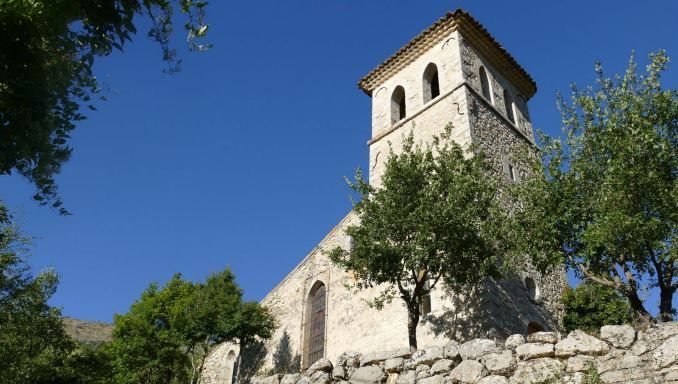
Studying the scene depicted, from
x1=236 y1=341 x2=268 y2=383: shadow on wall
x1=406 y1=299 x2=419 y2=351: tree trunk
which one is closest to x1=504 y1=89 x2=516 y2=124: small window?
x1=406 y1=299 x2=419 y2=351: tree trunk

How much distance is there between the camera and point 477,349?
8.66 m

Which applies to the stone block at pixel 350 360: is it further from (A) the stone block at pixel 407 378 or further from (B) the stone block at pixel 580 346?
(B) the stone block at pixel 580 346

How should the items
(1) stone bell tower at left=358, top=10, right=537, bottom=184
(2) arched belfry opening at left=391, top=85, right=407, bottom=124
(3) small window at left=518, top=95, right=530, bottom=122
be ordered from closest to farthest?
(1) stone bell tower at left=358, top=10, right=537, bottom=184, (2) arched belfry opening at left=391, top=85, right=407, bottom=124, (3) small window at left=518, top=95, right=530, bottom=122

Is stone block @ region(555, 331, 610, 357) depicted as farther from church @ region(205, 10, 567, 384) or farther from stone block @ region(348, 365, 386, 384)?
church @ region(205, 10, 567, 384)

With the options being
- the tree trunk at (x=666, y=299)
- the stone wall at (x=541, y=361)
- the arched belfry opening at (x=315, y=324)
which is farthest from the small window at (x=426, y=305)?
the tree trunk at (x=666, y=299)

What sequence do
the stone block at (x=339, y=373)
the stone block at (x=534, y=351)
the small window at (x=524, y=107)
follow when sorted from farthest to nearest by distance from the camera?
the small window at (x=524, y=107) → the stone block at (x=339, y=373) → the stone block at (x=534, y=351)

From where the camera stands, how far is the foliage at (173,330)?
61.1 ft

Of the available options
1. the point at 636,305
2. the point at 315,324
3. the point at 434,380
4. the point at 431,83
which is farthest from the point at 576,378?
the point at 431,83

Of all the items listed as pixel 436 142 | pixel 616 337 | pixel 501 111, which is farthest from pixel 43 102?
pixel 501 111

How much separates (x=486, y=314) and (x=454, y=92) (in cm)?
868

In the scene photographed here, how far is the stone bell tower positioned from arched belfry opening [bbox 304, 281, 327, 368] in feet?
15.4

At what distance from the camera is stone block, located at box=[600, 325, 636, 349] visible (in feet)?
24.7

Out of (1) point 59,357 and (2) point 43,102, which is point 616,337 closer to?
(2) point 43,102

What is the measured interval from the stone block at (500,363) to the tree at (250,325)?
37.8ft
